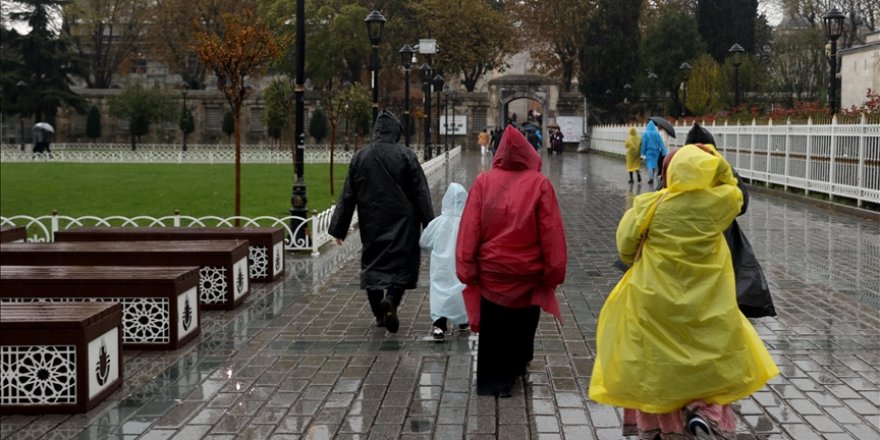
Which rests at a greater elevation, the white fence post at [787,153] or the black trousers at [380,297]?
the white fence post at [787,153]

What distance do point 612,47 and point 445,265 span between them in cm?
4953

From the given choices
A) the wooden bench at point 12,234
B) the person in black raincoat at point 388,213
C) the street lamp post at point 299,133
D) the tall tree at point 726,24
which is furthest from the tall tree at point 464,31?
the person in black raincoat at point 388,213

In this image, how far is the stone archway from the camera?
60906mm

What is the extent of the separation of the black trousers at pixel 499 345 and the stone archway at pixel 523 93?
180 ft

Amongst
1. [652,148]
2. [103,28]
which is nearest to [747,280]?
[652,148]

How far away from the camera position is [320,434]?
206 inches

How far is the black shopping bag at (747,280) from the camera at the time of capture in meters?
5.87

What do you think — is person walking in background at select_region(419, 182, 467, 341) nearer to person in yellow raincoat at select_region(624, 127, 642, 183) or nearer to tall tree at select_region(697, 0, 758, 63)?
person in yellow raincoat at select_region(624, 127, 642, 183)

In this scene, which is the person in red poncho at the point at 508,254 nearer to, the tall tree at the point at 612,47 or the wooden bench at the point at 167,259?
the wooden bench at the point at 167,259

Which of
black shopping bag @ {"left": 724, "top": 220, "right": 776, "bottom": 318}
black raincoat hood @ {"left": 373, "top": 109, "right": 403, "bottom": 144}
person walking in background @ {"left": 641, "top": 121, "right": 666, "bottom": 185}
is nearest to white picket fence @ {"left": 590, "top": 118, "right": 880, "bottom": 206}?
person walking in background @ {"left": 641, "top": 121, "right": 666, "bottom": 185}

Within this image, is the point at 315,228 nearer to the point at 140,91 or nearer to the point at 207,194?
Result: the point at 207,194

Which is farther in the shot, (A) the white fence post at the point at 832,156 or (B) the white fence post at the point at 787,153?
(B) the white fence post at the point at 787,153

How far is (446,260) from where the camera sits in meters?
7.45

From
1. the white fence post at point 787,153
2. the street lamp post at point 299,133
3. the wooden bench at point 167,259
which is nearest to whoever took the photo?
the wooden bench at point 167,259
